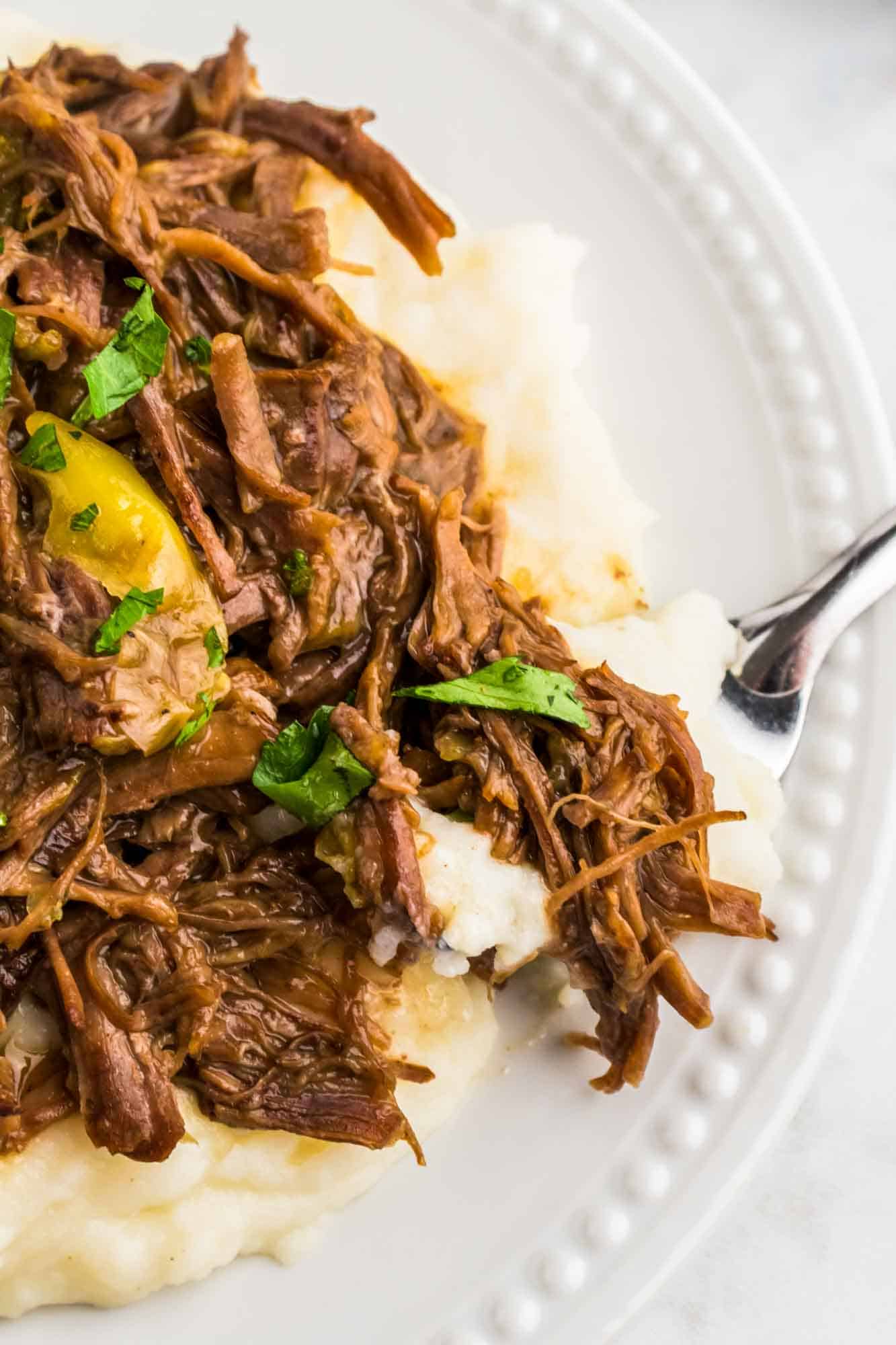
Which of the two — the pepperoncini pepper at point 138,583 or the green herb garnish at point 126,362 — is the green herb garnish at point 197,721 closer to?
the pepperoncini pepper at point 138,583

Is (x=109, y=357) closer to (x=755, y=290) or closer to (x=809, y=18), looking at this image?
(x=755, y=290)

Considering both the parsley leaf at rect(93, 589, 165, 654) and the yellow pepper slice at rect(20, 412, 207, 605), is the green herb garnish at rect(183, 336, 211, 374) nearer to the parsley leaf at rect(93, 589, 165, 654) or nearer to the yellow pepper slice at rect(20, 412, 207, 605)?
the yellow pepper slice at rect(20, 412, 207, 605)

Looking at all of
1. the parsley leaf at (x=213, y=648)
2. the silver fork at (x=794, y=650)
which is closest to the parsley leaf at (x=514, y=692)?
the parsley leaf at (x=213, y=648)

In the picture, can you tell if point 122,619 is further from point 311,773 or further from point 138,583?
point 311,773

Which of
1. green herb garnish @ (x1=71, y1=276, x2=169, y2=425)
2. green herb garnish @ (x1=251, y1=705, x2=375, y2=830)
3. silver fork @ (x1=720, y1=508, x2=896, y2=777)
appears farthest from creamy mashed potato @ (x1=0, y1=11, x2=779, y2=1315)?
green herb garnish @ (x1=71, y1=276, x2=169, y2=425)

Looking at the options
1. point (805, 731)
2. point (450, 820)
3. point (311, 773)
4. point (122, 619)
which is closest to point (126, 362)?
point (122, 619)

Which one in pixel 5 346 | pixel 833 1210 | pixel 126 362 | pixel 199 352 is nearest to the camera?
pixel 5 346
